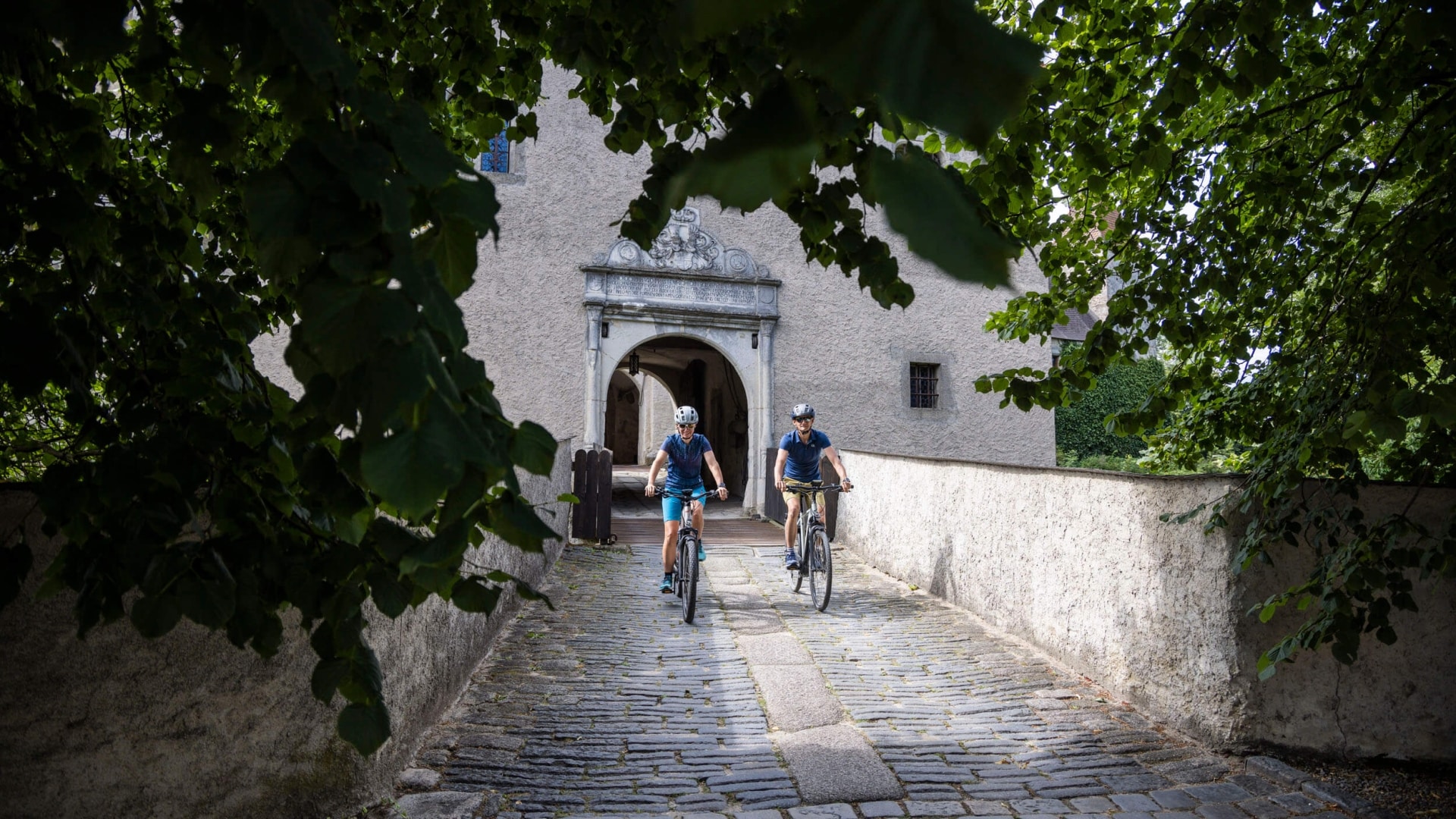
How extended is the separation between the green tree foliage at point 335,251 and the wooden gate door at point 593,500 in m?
8.11

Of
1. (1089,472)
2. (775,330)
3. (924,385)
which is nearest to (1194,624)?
(1089,472)

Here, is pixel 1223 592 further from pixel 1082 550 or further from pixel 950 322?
pixel 950 322

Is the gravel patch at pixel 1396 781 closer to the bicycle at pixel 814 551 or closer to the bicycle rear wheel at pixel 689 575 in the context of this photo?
the bicycle at pixel 814 551

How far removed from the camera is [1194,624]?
450 centimetres

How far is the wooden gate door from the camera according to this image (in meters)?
11.2

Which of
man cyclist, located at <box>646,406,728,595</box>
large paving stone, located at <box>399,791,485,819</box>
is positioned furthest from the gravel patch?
man cyclist, located at <box>646,406,728,595</box>

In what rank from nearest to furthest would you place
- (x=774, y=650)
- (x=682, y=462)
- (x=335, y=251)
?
1. (x=335, y=251)
2. (x=774, y=650)
3. (x=682, y=462)

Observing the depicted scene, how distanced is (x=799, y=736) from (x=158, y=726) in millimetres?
2674

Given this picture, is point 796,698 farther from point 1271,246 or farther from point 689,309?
point 689,309

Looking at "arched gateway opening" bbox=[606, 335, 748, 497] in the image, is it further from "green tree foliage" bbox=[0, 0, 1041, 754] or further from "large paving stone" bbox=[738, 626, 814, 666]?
"green tree foliage" bbox=[0, 0, 1041, 754]

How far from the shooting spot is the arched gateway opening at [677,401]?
1830cm

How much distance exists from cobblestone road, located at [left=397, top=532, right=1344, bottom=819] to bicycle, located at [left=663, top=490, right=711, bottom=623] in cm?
21

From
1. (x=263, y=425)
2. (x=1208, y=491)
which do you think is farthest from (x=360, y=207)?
(x=1208, y=491)

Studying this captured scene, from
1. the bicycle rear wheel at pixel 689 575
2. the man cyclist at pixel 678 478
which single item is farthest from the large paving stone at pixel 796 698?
the man cyclist at pixel 678 478
